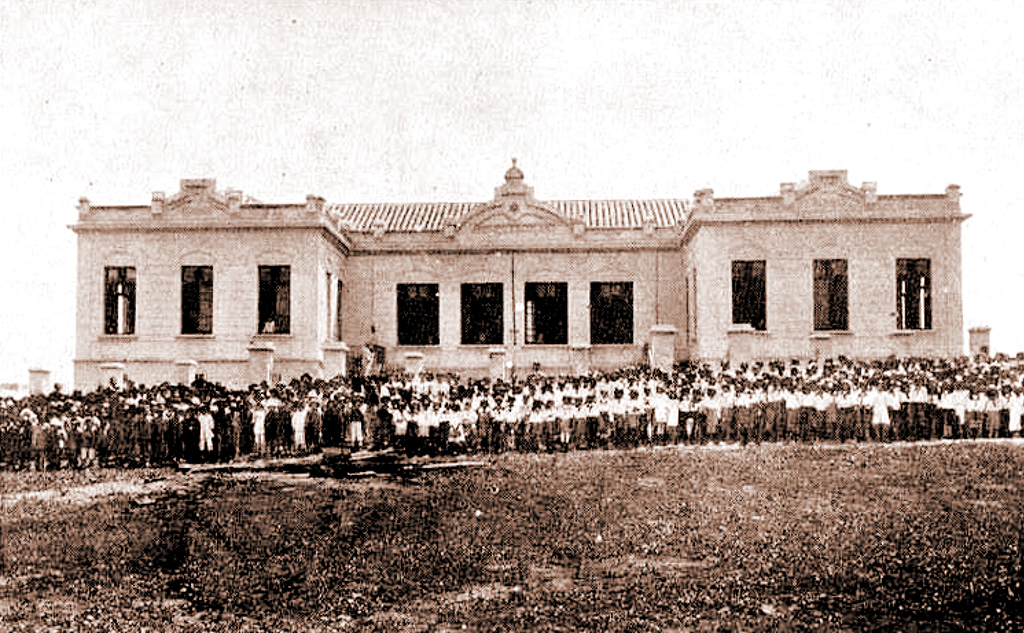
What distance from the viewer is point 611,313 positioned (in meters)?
32.2

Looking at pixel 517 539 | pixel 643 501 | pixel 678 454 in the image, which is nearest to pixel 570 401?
pixel 678 454

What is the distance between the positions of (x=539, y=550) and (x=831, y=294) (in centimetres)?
2009

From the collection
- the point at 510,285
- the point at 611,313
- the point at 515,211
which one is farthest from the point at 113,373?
the point at 611,313

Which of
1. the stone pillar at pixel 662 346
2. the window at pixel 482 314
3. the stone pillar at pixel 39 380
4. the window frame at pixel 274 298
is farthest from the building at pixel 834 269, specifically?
the stone pillar at pixel 39 380

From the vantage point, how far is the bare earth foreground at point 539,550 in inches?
347

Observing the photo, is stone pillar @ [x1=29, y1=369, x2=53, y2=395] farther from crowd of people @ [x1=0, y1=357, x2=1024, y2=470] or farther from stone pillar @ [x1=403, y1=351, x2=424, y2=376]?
stone pillar @ [x1=403, y1=351, x2=424, y2=376]

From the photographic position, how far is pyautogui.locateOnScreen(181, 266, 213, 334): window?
96.6 ft

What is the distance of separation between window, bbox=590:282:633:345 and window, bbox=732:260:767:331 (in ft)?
15.5

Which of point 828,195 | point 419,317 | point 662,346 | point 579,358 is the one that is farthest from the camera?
point 419,317

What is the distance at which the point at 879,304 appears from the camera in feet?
92.1

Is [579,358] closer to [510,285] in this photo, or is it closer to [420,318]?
[510,285]

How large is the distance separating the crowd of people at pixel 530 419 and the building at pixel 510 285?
263 inches

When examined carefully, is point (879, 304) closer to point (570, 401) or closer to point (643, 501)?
point (570, 401)

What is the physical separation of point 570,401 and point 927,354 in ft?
47.4
